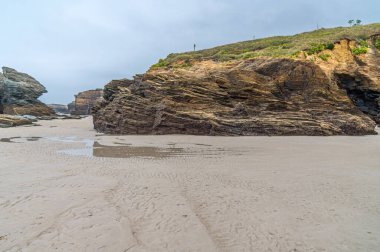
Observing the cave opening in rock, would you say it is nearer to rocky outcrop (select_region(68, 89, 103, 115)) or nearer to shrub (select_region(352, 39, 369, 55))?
shrub (select_region(352, 39, 369, 55))

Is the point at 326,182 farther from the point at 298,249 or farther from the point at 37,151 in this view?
the point at 37,151

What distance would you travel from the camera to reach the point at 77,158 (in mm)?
9156

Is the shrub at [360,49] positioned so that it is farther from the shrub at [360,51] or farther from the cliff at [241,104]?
the cliff at [241,104]

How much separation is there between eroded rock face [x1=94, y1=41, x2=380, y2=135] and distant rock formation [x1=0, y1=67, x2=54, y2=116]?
91.4ft

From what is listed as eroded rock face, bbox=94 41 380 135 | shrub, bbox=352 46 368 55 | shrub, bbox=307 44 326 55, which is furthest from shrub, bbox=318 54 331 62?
eroded rock face, bbox=94 41 380 135

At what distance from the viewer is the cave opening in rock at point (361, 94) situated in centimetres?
2472

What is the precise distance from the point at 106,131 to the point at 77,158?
1062cm

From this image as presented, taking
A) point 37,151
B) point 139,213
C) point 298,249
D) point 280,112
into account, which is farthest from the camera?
point 280,112

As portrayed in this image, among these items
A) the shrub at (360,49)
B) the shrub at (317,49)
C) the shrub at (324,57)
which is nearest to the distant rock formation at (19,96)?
the shrub at (317,49)

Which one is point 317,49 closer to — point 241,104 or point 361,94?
point 361,94

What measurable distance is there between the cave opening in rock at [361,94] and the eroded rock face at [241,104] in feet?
21.0

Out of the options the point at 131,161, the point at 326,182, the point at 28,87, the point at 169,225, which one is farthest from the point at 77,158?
the point at 28,87

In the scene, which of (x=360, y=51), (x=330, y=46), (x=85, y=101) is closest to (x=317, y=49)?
(x=330, y=46)

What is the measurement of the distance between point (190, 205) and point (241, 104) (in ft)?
45.7
